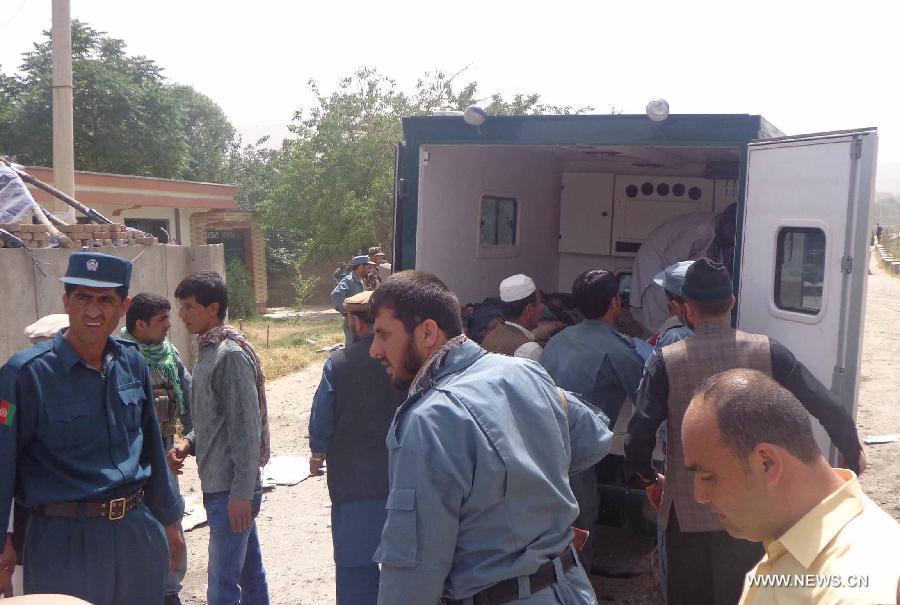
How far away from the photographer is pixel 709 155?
6.14 meters

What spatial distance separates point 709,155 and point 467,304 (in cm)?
218

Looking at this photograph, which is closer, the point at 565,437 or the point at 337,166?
the point at 565,437

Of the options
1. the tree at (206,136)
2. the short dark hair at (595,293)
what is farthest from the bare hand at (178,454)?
the tree at (206,136)

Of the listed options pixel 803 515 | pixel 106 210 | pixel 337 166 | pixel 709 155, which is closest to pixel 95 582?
pixel 803 515

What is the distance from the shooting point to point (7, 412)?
2.67m

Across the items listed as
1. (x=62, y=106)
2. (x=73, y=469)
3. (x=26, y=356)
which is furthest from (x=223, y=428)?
(x=62, y=106)

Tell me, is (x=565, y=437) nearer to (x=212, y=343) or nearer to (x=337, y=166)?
(x=212, y=343)

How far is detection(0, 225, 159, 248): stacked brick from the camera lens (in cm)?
709

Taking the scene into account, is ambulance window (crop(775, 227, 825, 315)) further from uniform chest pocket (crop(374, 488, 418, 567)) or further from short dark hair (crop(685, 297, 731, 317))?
uniform chest pocket (crop(374, 488, 418, 567))

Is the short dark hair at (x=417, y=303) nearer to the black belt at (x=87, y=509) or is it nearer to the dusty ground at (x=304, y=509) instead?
the black belt at (x=87, y=509)

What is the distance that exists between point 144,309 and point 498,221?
10.3ft

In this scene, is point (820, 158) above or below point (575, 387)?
above

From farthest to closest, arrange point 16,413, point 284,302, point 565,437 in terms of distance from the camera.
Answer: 1. point 284,302
2. point 16,413
3. point 565,437

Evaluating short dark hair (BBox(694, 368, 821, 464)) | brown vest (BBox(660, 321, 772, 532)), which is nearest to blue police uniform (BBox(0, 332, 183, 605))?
brown vest (BBox(660, 321, 772, 532))
